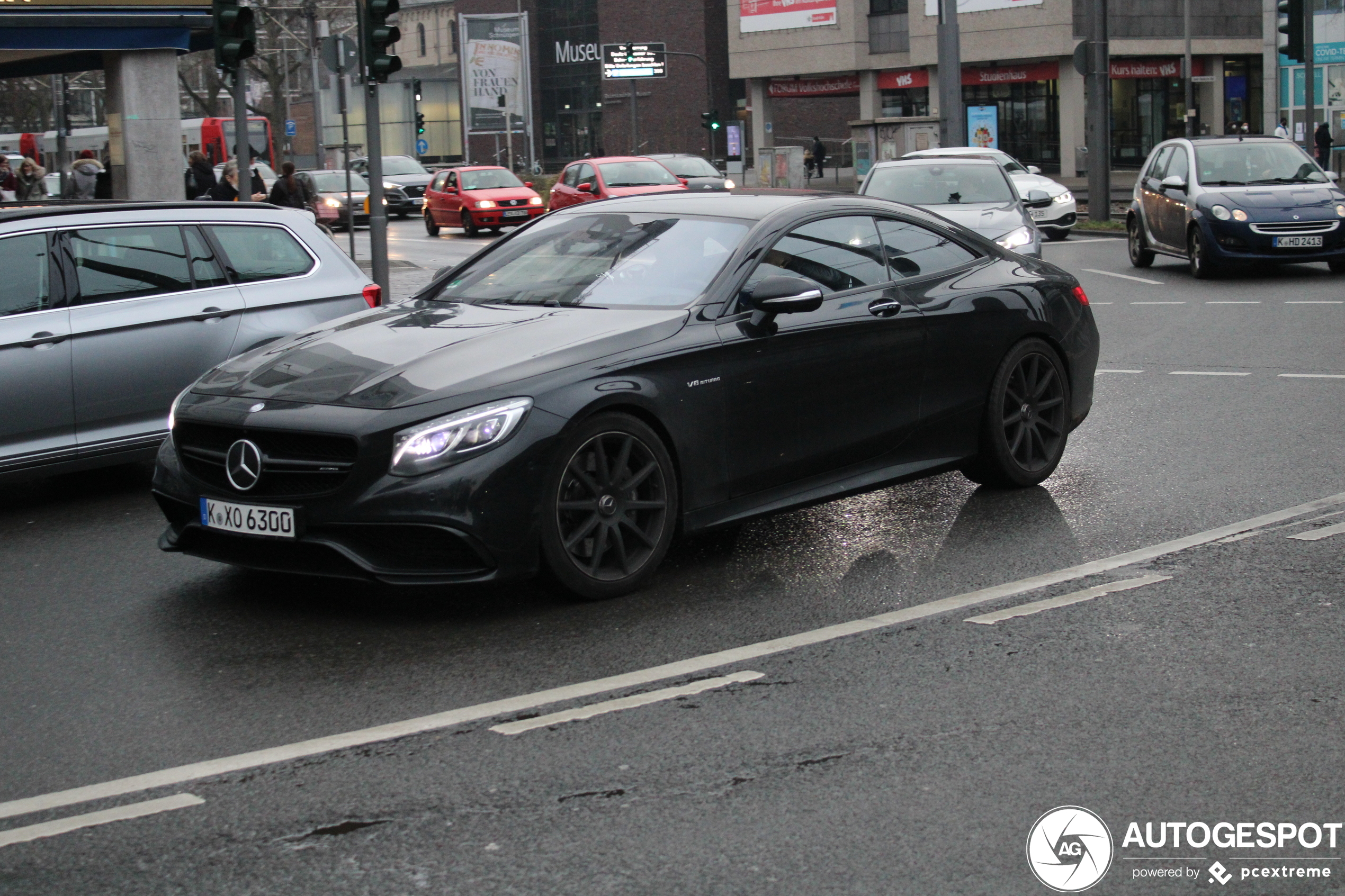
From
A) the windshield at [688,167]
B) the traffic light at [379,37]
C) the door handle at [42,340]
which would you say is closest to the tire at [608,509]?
the door handle at [42,340]

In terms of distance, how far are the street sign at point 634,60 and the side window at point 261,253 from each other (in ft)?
240

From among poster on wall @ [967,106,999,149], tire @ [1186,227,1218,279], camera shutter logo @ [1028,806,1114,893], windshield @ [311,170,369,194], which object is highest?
poster on wall @ [967,106,999,149]

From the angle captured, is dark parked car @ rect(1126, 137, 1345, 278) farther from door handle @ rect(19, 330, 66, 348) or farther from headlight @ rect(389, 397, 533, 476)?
headlight @ rect(389, 397, 533, 476)

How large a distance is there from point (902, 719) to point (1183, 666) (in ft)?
3.49

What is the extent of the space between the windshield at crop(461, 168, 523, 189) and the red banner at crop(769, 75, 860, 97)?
1087 inches

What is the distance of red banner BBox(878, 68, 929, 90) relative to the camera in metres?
59.8

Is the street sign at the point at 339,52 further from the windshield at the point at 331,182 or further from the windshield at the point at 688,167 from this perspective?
the windshield at the point at 331,182

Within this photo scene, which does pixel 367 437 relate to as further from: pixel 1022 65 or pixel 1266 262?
pixel 1022 65

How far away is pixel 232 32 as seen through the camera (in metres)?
16.5

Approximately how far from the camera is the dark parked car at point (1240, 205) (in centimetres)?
1856

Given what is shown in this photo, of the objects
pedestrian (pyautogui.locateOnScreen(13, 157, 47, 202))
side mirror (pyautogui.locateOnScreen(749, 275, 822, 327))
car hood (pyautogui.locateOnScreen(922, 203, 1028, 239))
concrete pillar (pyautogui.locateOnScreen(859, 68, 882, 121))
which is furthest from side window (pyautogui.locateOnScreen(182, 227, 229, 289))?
concrete pillar (pyautogui.locateOnScreen(859, 68, 882, 121))

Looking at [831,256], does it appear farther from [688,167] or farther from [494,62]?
[494,62]

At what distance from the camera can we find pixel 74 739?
4.68 meters

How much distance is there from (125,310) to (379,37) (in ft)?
24.1
